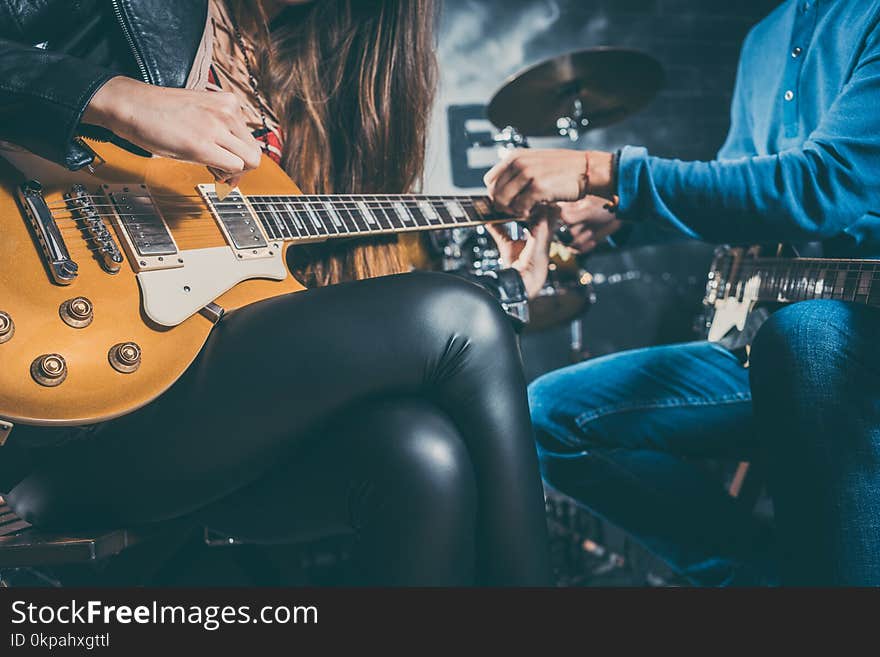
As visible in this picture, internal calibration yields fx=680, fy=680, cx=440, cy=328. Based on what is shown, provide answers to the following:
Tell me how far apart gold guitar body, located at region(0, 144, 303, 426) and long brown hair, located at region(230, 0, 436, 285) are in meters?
0.44

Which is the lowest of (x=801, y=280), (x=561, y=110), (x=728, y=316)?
(x=728, y=316)

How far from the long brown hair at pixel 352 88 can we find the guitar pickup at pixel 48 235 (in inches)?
19.8

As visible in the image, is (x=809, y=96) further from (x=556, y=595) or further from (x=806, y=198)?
(x=556, y=595)

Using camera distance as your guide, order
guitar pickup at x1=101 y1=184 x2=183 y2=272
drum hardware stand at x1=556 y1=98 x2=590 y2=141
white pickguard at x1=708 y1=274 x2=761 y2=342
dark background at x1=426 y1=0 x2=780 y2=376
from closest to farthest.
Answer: guitar pickup at x1=101 y1=184 x2=183 y2=272 < white pickguard at x1=708 y1=274 x2=761 y2=342 < drum hardware stand at x1=556 y1=98 x2=590 y2=141 < dark background at x1=426 y1=0 x2=780 y2=376

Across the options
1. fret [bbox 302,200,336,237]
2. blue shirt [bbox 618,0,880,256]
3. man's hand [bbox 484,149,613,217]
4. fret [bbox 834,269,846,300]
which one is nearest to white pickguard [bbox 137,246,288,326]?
fret [bbox 302,200,336,237]

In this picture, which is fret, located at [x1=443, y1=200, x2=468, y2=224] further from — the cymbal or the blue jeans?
the cymbal

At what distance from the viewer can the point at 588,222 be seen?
1363mm

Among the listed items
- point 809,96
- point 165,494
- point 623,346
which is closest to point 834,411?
point 809,96

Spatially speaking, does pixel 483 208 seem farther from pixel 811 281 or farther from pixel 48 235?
pixel 48 235

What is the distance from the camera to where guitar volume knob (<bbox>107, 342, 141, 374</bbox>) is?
0.66 meters

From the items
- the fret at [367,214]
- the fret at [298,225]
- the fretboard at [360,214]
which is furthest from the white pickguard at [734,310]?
the fret at [298,225]

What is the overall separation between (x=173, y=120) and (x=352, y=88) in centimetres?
58

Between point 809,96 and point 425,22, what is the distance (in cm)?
69

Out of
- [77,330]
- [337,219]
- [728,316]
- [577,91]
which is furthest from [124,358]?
[577,91]
